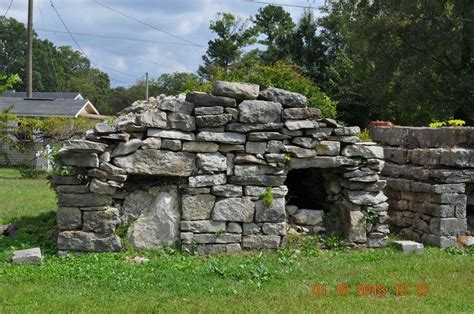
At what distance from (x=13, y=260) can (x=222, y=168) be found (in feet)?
9.52

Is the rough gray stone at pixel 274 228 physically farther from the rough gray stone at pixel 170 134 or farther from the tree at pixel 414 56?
the tree at pixel 414 56

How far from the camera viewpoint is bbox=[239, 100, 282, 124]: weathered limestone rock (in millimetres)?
7809

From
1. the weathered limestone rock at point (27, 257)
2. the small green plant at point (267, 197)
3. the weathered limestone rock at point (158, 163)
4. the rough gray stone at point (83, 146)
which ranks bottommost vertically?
the weathered limestone rock at point (27, 257)

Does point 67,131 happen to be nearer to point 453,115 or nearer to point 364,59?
point 364,59

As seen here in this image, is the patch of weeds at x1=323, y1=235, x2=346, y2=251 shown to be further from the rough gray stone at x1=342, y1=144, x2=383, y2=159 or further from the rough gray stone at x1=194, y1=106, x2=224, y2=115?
the rough gray stone at x1=194, y1=106, x2=224, y2=115

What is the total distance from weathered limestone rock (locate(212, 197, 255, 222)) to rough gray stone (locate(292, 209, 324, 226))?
1037 millimetres

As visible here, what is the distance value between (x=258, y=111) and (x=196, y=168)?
116 centimetres

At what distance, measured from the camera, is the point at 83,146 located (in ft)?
23.9

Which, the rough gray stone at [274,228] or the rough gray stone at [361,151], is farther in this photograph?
the rough gray stone at [361,151]

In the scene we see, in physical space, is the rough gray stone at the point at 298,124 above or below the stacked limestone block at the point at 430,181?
above

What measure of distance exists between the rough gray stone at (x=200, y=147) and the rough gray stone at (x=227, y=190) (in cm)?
51

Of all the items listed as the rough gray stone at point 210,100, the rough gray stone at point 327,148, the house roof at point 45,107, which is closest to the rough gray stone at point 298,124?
the rough gray stone at point 327,148

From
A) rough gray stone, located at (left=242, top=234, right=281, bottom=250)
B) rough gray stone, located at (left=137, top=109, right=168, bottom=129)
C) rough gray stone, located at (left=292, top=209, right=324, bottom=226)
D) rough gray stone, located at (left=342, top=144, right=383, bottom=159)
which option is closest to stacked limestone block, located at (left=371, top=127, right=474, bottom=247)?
rough gray stone, located at (left=342, top=144, right=383, bottom=159)

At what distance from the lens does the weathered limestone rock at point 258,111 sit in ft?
25.6
